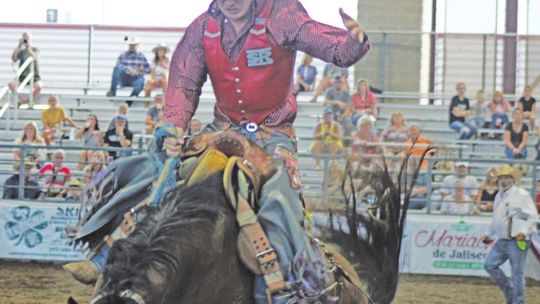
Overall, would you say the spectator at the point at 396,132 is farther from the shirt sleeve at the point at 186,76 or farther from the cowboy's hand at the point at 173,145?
the cowboy's hand at the point at 173,145

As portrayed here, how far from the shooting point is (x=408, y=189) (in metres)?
6.53

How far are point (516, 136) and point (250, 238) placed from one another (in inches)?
449

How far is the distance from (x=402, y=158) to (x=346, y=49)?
1.81 m

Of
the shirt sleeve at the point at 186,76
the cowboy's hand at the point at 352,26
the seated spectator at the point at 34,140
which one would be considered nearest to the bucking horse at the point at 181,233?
the shirt sleeve at the point at 186,76

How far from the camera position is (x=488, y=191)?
15461 millimetres

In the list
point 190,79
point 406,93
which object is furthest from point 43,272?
point 190,79

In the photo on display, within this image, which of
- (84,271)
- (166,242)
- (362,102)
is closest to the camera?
(166,242)

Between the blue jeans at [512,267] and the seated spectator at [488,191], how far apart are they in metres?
1.63

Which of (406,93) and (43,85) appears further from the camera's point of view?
(43,85)

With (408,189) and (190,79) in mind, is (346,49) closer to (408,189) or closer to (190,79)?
(190,79)

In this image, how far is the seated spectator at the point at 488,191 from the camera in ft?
49.8

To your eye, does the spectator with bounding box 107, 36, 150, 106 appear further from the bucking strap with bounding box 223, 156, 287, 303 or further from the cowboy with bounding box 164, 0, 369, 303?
the bucking strap with bounding box 223, 156, 287, 303

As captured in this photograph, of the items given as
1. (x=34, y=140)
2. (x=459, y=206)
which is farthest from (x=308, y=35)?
(x=34, y=140)

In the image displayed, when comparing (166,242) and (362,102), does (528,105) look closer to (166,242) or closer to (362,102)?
(362,102)
